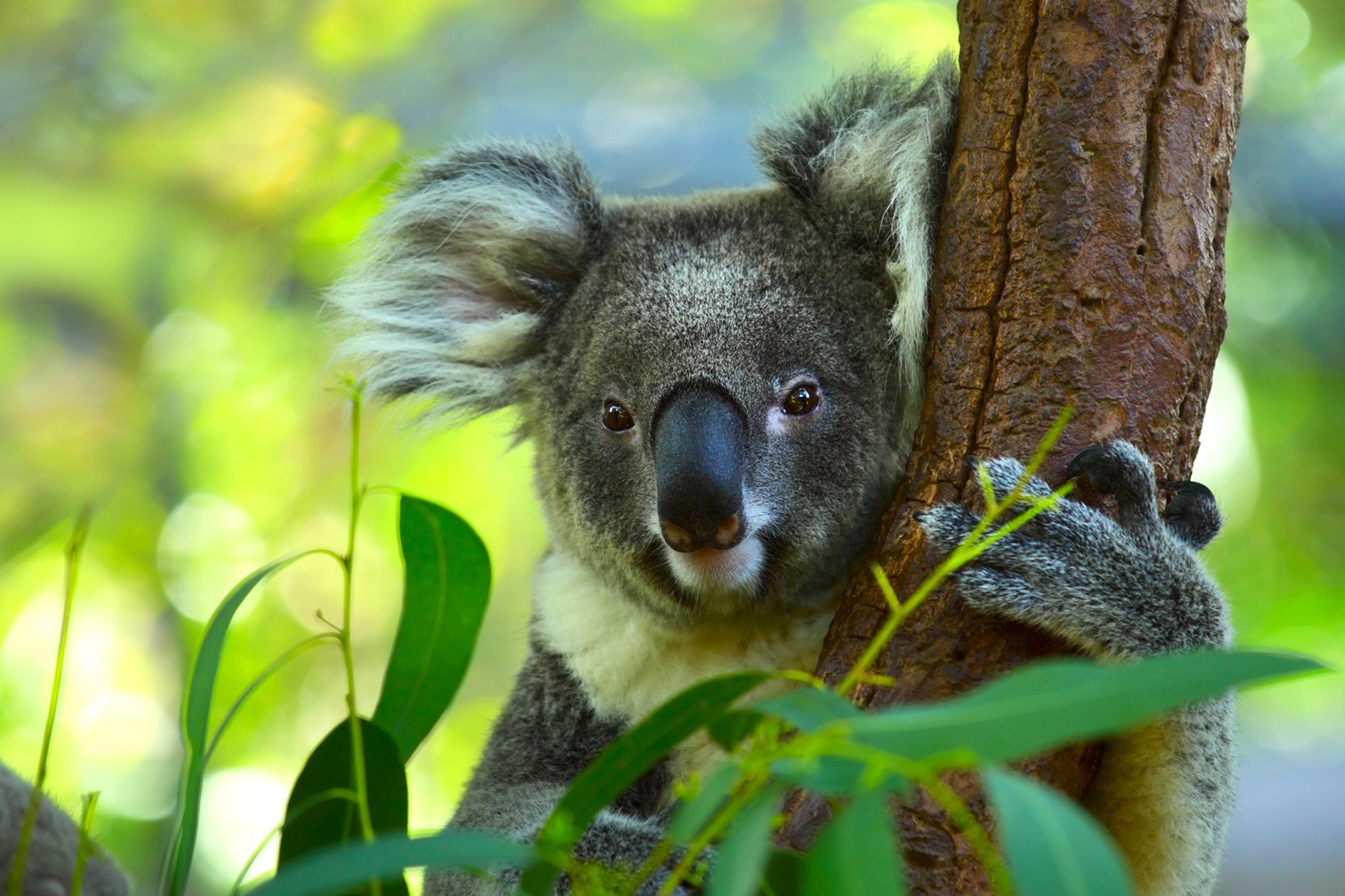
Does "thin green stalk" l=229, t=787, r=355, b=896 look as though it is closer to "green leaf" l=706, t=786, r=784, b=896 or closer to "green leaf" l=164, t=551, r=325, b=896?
"green leaf" l=164, t=551, r=325, b=896

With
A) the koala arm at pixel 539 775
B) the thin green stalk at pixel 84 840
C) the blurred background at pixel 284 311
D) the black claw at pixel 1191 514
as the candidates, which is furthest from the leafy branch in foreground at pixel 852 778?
the blurred background at pixel 284 311

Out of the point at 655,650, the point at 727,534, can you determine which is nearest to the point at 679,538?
the point at 727,534

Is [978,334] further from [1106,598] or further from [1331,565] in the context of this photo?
[1331,565]

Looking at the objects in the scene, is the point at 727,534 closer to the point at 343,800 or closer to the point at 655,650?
the point at 655,650

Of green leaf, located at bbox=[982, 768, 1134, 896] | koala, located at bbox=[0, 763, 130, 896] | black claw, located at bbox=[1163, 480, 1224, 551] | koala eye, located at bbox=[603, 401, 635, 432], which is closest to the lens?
green leaf, located at bbox=[982, 768, 1134, 896]

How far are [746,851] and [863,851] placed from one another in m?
0.09

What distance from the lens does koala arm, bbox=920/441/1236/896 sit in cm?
173

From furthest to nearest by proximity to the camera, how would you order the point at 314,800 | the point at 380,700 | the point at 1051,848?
the point at 380,700 < the point at 314,800 < the point at 1051,848

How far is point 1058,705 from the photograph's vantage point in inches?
37.1

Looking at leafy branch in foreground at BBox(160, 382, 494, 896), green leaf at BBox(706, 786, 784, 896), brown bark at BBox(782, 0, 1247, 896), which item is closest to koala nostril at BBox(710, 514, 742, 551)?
brown bark at BBox(782, 0, 1247, 896)

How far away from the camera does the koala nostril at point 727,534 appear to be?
1988 millimetres

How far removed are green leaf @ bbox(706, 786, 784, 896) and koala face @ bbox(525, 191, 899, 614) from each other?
3.22ft

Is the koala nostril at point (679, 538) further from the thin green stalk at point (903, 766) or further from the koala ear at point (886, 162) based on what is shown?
the thin green stalk at point (903, 766)

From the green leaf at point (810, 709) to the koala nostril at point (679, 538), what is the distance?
0.86m
